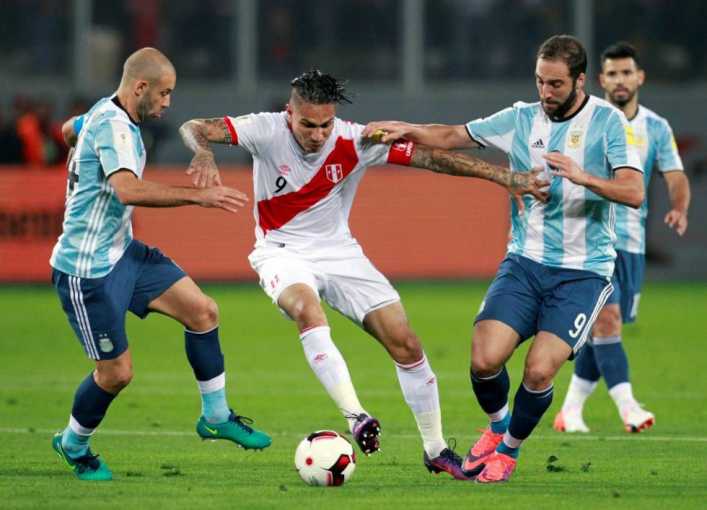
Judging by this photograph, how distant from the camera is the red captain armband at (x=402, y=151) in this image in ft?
27.5

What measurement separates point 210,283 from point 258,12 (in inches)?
219

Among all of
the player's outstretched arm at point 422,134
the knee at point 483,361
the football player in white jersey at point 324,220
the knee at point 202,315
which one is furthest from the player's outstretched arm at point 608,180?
the knee at point 202,315

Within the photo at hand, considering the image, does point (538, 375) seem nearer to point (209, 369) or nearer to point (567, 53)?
point (567, 53)

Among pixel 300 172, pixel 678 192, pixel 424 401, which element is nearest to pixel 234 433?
pixel 424 401

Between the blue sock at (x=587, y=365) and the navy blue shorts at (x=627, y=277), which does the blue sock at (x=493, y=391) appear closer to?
the blue sock at (x=587, y=365)

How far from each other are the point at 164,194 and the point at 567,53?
220 centimetres

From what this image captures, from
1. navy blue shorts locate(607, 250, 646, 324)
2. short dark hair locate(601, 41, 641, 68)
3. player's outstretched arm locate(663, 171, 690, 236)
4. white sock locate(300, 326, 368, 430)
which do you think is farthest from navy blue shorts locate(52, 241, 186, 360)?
player's outstretched arm locate(663, 171, 690, 236)

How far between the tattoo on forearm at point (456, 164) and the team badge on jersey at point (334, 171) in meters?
0.45

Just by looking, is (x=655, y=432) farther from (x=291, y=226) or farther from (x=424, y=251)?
(x=424, y=251)

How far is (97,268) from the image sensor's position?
8055 millimetres

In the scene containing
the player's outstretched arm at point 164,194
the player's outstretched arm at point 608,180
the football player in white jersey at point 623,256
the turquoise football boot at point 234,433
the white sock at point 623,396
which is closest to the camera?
the player's outstretched arm at point 164,194

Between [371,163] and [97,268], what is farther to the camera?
[371,163]

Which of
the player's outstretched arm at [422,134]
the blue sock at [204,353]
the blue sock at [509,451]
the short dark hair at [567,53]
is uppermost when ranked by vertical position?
the short dark hair at [567,53]

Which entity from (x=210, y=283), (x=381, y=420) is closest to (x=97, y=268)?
(x=381, y=420)
